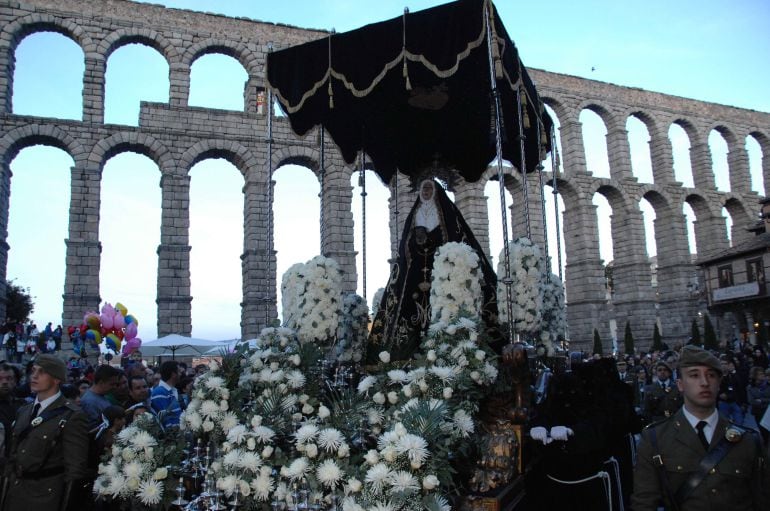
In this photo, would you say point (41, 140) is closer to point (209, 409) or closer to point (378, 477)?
point (209, 409)

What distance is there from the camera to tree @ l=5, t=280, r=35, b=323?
4228 cm

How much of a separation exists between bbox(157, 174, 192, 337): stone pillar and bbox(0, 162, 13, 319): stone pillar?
235 inches

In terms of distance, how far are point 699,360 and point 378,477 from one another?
2.15 metres

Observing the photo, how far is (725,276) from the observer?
36.5 m

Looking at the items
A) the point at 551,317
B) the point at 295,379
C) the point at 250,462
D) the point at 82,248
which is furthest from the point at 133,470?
the point at 82,248

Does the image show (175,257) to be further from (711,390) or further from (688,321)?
(688,321)

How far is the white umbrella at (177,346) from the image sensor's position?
62.6 feet

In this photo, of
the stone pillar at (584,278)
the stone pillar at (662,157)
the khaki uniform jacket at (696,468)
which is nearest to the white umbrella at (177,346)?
the khaki uniform jacket at (696,468)

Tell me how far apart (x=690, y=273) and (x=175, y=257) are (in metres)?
→ 29.7

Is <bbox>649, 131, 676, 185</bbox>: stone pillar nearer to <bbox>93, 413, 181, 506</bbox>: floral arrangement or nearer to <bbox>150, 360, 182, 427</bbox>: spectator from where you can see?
<bbox>150, 360, 182, 427</bbox>: spectator

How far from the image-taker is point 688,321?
3438cm

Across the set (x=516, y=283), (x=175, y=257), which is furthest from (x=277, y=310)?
(x=516, y=283)

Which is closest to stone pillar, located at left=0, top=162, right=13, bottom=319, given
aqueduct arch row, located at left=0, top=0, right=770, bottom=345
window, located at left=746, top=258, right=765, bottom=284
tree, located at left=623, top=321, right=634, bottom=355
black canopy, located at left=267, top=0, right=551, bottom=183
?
aqueduct arch row, located at left=0, top=0, right=770, bottom=345

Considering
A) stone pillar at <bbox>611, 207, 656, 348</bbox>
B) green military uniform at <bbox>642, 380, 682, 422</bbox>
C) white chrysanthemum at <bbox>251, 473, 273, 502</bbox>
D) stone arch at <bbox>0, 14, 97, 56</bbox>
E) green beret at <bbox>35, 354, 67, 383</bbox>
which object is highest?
stone arch at <bbox>0, 14, 97, 56</bbox>
